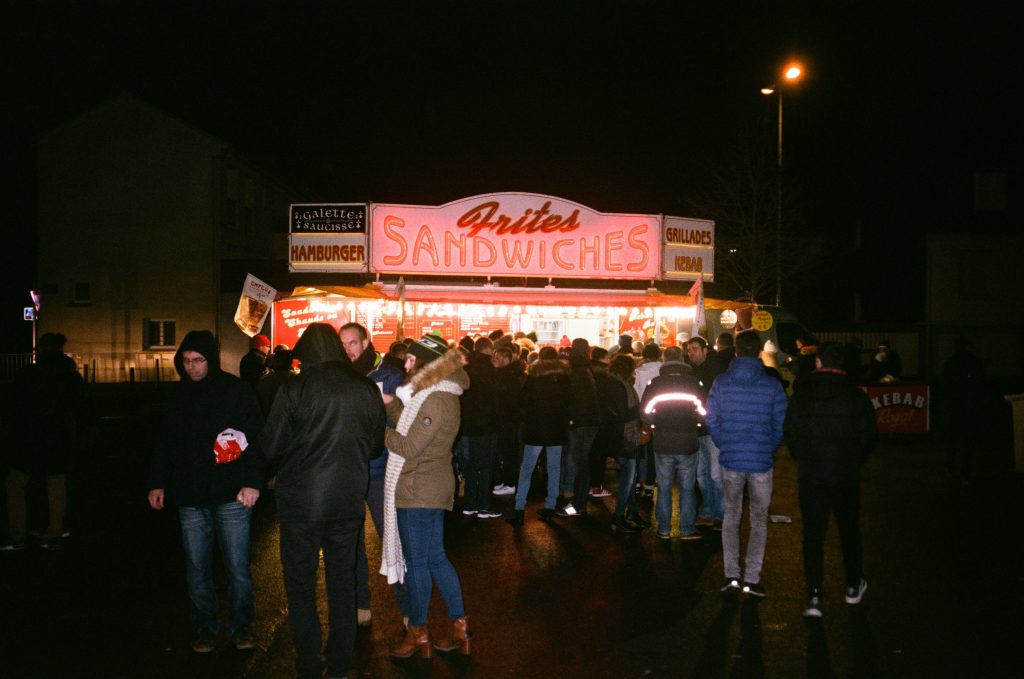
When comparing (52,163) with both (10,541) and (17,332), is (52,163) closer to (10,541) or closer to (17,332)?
(17,332)

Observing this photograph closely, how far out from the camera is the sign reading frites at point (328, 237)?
56.1ft

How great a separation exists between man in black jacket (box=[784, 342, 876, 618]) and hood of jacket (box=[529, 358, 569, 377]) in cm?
344

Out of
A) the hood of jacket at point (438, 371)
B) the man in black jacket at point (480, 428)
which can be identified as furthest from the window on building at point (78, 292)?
the hood of jacket at point (438, 371)

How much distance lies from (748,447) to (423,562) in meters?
2.87

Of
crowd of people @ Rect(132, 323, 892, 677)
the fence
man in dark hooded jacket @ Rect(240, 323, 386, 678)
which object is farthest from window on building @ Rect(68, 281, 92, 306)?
man in dark hooded jacket @ Rect(240, 323, 386, 678)

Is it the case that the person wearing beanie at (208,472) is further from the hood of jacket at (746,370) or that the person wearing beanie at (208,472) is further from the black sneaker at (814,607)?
the black sneaker at (814,607)

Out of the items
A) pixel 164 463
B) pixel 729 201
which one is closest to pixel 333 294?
pixel 164 463

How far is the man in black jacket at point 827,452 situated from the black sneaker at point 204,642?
165 inches

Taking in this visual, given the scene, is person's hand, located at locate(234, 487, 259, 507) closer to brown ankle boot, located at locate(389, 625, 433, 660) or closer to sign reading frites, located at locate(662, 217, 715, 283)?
brown ankle boot, located at locate(389, 625, 433, 660)

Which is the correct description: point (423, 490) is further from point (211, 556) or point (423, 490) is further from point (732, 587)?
point (732, 587)

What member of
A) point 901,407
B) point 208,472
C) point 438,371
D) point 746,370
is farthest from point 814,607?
point 901,407

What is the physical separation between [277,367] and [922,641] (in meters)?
6.72

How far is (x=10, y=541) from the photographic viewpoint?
8242 millimetres

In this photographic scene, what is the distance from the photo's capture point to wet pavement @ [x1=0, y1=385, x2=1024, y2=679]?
536cm
